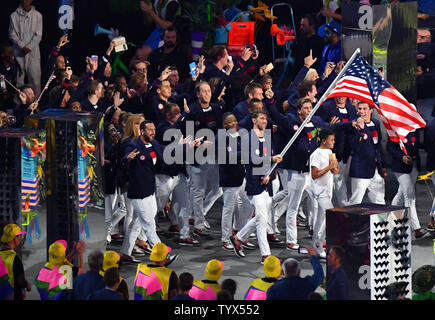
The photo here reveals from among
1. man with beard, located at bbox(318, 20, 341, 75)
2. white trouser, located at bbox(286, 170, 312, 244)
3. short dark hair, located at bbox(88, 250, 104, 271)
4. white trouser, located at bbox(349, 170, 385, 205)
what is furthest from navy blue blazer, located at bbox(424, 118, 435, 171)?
short dark hair, located at bbox(88, 250, 104, 271)

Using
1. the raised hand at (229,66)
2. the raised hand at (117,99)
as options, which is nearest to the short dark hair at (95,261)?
the raised hand at (117,99)

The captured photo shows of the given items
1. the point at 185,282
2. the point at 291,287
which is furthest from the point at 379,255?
the point at 185,282

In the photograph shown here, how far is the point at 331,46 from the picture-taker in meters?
19.9

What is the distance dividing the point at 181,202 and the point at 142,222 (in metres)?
1.18

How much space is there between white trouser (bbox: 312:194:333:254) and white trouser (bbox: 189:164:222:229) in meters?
1.84

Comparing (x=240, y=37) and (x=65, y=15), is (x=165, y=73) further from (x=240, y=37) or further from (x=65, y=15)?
(x=65, y=15)

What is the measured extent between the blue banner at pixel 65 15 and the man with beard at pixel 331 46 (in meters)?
4.56

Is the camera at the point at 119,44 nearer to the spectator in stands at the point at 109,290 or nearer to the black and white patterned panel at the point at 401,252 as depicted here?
the spectator in stands at the point at 109,290

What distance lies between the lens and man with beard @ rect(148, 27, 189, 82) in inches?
792

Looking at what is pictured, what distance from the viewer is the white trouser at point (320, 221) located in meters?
14.7

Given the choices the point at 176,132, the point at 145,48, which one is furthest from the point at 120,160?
the point at 145,48

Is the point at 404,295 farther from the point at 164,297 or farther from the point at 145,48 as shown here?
the point at 145,48

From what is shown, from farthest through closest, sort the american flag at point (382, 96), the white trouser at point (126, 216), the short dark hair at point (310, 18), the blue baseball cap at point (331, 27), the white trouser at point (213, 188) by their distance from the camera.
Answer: the short dark hair at point (310, 18) → the blue baseball cap at point (331, 27) → the white trouser at point (213, 188) → the white trouser at point (126, 216) → the american flag at point (382, 96)

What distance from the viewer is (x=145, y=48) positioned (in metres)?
20.9
